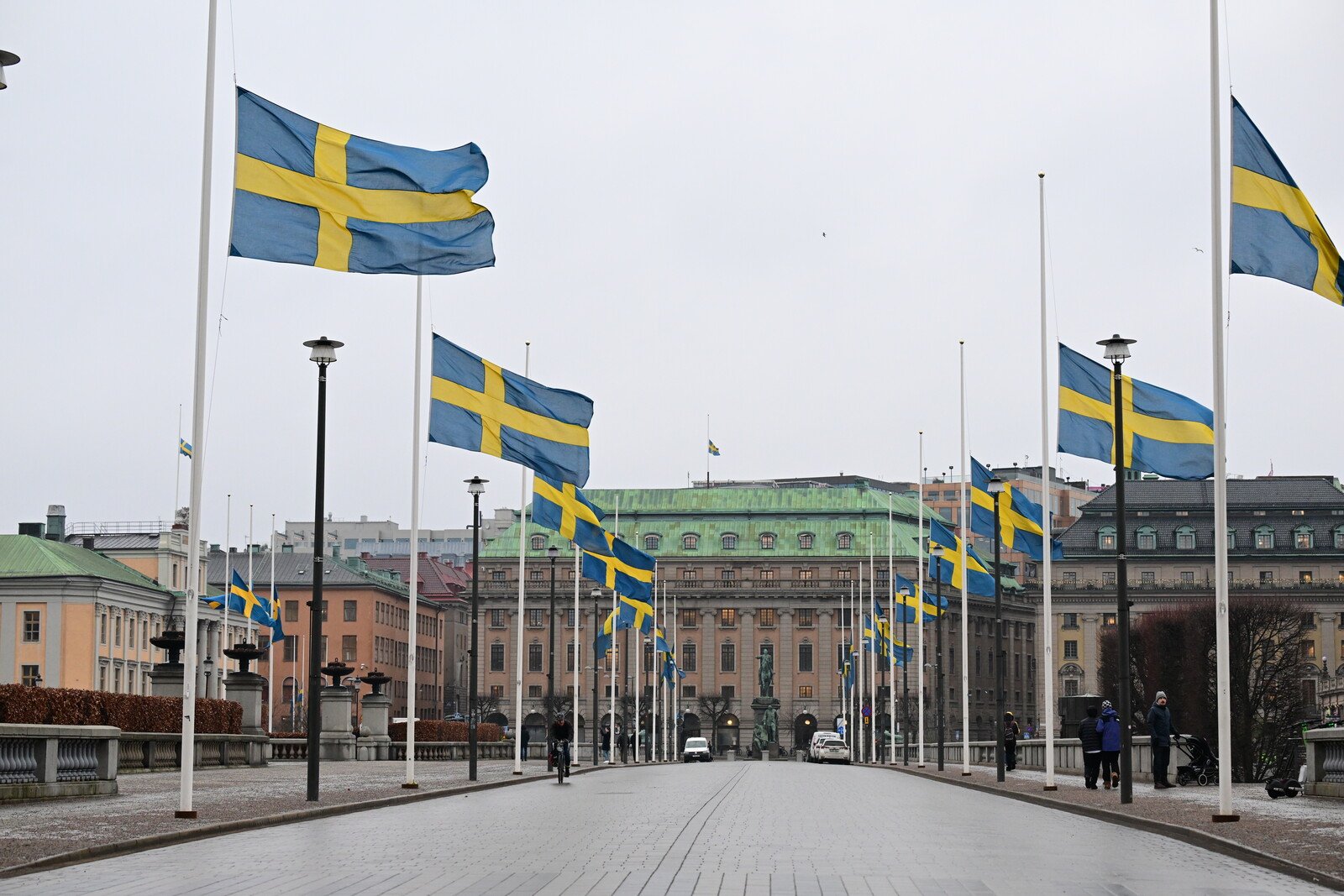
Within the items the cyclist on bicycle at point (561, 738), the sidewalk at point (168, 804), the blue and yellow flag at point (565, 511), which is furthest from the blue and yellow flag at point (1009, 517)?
the sidewalk at point (168, 804)

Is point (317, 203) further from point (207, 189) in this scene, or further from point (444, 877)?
point (444, 877)

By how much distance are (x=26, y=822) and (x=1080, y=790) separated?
23559mm

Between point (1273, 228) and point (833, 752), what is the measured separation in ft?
251

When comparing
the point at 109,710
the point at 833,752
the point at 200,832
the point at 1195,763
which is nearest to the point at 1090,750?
the point at 1195,763

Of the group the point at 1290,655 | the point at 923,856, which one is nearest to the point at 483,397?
the point at 923,856

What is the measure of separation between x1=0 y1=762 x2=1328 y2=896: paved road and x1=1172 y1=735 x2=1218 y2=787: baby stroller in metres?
9.61

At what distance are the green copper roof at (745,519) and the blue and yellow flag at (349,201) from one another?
147m

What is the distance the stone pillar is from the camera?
63.3 metres

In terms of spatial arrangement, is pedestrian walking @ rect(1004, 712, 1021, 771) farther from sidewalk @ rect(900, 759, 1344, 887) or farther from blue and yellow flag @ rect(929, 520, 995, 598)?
sidewalk @ rect(900, 759, 1344, 887)

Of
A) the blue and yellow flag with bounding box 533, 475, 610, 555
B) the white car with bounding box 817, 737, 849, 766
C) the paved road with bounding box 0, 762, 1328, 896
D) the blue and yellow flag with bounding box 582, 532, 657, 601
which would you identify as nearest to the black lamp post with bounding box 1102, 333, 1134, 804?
the paved road with bounding box 0, 762, 1328, 896

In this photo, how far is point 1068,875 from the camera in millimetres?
18312

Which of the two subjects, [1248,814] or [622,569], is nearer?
[1248,814]

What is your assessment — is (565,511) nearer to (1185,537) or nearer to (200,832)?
(200,832)

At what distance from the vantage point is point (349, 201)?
26.1 meters
